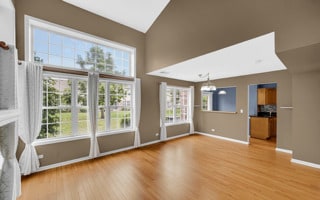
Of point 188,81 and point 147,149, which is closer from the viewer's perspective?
point 147,149

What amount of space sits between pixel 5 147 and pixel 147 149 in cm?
385

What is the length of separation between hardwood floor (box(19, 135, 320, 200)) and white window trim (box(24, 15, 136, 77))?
2.64 meters

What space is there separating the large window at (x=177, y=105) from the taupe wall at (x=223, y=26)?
1.85m

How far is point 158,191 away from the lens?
7.99 feet

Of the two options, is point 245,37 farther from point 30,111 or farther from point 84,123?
point 30,111

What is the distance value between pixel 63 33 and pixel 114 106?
2333mm

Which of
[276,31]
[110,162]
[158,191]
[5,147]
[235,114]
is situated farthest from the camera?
[235,114]

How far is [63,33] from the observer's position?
365 centimetres

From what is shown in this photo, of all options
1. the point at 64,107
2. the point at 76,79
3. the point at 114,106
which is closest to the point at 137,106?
the point at 114,106

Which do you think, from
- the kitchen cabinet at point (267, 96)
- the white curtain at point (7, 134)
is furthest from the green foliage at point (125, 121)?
the kitchen cabinet at point (267, 96)

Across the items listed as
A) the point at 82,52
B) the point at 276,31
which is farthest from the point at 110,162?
the point at 276,31

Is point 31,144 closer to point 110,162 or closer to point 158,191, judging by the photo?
point 110,162

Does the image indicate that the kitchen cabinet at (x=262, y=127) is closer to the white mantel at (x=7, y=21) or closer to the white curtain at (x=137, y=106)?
the white curtain at (x=137, y=106)

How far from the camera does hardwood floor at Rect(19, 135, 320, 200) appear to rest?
7.73ft
